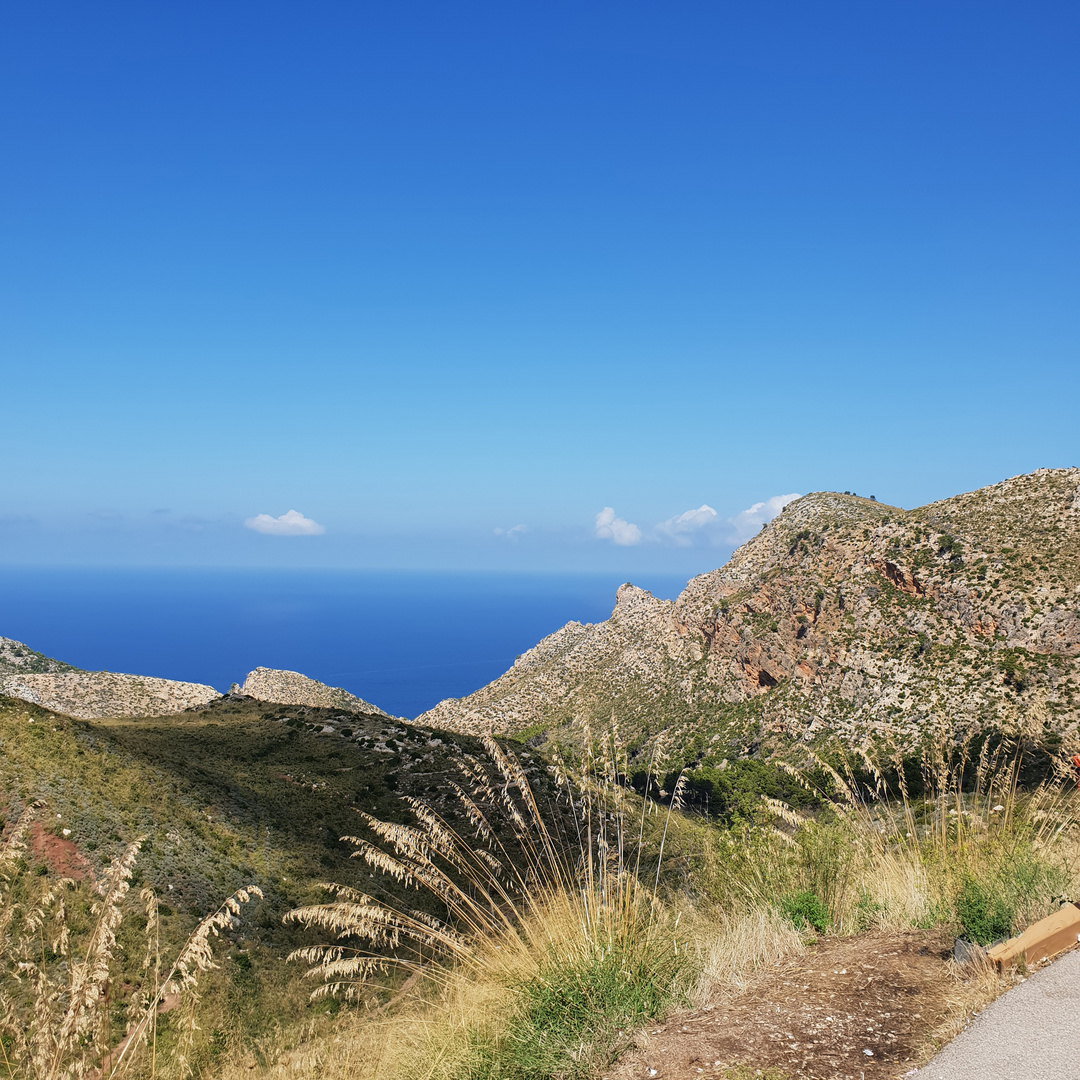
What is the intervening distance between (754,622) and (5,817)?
56.4 m

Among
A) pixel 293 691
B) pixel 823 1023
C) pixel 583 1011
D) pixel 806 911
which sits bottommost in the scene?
pixel 293 691

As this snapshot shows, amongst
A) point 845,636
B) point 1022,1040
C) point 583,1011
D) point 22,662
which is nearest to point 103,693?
point 22,662

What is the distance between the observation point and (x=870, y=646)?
51375 millimetres

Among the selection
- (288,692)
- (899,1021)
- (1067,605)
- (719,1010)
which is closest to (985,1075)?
(899,1021)

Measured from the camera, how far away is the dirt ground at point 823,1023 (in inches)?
140

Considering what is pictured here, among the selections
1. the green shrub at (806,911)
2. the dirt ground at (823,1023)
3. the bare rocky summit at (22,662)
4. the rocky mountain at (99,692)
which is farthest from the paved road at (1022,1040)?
the bare rocky summit at (22,662)

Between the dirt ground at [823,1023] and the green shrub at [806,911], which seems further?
the green shrub at [806,911]

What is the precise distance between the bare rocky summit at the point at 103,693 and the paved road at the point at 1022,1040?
51920 mm

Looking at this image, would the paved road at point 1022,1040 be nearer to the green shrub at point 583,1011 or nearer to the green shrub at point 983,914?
the green shrub at point 983,914

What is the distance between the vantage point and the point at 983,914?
192 inches

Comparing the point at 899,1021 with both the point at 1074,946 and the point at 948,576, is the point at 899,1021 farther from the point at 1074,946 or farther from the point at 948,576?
the point at 948,576

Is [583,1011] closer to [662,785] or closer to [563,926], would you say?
[563,926]

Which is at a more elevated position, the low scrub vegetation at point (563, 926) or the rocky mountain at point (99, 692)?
the low scrub vegetation at point (563, 926)

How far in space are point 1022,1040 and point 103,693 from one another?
60.7 metres
